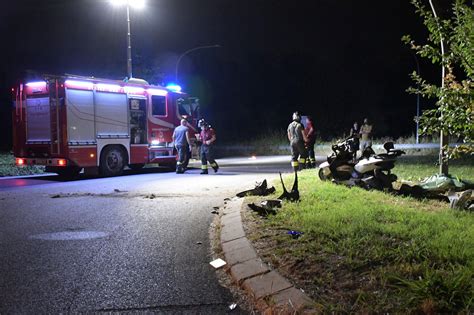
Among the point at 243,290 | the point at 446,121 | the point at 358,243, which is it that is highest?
the point at 446,121

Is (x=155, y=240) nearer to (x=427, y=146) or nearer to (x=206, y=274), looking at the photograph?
(x=206, y=274)

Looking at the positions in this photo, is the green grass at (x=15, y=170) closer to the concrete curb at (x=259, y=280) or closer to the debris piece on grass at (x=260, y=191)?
the debris piece on grass at (x=260, y=191)

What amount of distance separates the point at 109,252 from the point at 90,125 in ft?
30.5

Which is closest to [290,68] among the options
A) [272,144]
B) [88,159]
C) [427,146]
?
[272,144]

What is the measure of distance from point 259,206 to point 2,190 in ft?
23.7

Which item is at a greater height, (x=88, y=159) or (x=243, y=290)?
(x=88, y=159)

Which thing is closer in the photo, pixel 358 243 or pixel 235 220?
pixel 358 243

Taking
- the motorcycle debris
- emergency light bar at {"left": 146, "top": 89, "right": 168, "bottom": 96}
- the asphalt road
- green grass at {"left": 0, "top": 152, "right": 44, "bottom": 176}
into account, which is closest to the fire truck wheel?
emergency light bar at {"left": 146, "top": 89, "right": 168, "bottom": 96}

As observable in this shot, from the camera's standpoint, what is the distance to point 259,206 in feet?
23.9

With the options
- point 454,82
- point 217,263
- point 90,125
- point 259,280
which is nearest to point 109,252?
point 217,263

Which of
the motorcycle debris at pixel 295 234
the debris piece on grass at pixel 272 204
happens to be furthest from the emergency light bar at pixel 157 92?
the motorcycle debris at pixel 295 234

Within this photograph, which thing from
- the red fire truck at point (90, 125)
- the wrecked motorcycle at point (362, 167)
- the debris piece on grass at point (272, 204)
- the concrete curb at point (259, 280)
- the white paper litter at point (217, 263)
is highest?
the red fire truck at point (90, 125)

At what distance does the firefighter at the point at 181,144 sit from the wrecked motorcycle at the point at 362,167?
20.4 feet

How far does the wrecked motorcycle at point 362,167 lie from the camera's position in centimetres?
894
